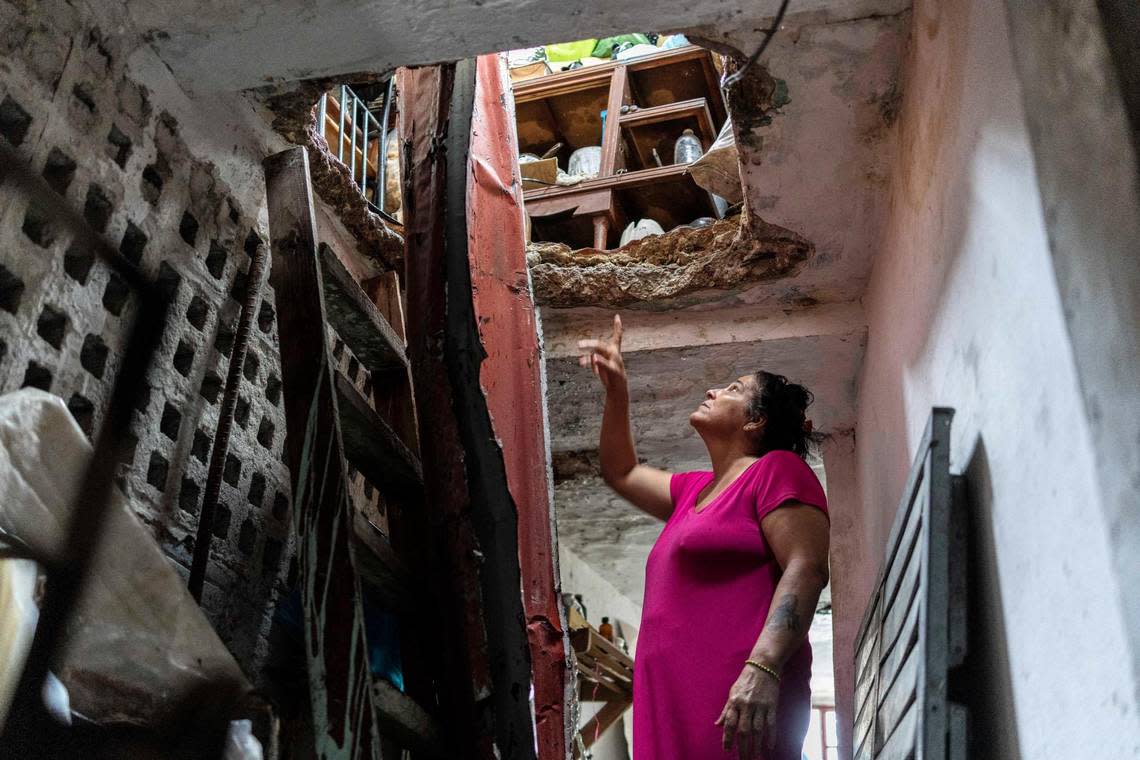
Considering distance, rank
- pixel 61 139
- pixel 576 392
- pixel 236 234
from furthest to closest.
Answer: pixel 576 392
pixel 236 234
pixel 61 139

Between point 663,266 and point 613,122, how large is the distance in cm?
134

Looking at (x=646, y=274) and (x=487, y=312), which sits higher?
(x=646, y=274)

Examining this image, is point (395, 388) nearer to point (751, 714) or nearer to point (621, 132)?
point (751, 714)

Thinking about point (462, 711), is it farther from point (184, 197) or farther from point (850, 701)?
point (850, 701)

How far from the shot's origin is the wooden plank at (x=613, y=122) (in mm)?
3932

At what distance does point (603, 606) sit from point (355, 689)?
4.15 meters

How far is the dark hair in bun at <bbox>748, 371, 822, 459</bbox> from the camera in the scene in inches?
95.7

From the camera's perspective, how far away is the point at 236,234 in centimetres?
204

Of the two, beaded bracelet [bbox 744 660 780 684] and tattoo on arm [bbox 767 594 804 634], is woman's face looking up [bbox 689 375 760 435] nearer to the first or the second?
tattoo on arm [bbox 767 594 804 634]

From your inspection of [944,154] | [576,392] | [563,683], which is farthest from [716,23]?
[576,392]

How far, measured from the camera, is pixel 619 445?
2600mm

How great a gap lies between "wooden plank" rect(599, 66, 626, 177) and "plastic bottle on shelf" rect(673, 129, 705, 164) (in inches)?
10.1

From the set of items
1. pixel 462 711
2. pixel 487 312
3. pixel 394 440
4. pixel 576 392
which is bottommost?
pixel 462 711

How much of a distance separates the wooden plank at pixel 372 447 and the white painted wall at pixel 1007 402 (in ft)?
3.17
